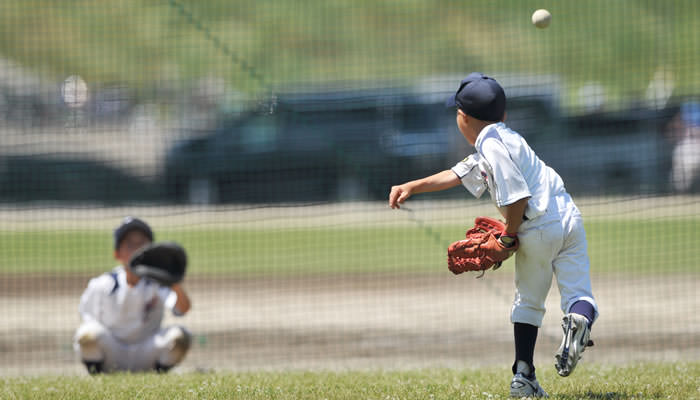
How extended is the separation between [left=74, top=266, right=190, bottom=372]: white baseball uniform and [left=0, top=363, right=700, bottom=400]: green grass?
446mm

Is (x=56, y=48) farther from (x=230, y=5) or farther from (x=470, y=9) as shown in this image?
(x=470, y=9)

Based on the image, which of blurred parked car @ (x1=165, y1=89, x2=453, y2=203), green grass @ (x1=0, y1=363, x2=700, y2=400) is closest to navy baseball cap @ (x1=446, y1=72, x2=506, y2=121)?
green grass @ (x1=0, y1=363, x2=700, y2=400)

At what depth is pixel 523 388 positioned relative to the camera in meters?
4.20

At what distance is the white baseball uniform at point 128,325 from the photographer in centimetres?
599

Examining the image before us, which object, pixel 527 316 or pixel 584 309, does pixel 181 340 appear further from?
pixel 584 309

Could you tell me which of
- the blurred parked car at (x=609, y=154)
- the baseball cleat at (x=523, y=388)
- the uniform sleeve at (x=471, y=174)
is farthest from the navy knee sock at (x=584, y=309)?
the blurred parked car at (x=609, y=154)

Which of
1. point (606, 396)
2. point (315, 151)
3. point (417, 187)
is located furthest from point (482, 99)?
point (315, 151)

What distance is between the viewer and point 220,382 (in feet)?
16.5

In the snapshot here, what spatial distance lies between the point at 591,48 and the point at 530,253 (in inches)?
854

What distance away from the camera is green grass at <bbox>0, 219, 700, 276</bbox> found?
41.0ft

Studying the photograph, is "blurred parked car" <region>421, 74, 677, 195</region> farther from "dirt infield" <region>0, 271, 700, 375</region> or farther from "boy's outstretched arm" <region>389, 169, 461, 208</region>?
"boy's outstretched arm" <region>389, 169, 461, 208</region>

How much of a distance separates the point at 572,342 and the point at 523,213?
0.62 meters

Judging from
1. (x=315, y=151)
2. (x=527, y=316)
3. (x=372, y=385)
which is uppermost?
(x=315, y=151)

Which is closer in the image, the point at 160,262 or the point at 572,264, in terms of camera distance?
the point at 572,264
